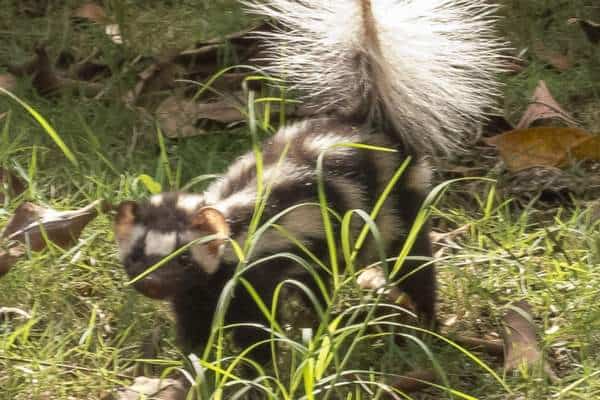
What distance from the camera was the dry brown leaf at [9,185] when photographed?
479 cm

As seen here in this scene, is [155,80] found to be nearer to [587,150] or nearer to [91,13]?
[91,13]

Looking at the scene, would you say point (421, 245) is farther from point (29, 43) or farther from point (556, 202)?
point (29, 43)

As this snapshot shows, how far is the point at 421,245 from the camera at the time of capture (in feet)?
14.1

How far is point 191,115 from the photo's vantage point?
5.57m

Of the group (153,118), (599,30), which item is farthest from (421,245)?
(599,30)

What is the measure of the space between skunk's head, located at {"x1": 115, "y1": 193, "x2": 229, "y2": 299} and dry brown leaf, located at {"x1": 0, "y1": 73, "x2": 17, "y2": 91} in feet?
6.27

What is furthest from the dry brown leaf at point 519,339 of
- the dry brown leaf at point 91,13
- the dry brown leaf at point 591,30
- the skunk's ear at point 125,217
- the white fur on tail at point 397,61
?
the dry brown leaf at point 91,13

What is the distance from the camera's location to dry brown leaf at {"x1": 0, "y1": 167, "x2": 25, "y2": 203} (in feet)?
15.7

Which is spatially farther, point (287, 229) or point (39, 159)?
point (39, 159)

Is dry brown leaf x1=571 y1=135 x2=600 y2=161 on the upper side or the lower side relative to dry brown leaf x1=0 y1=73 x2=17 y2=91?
lower

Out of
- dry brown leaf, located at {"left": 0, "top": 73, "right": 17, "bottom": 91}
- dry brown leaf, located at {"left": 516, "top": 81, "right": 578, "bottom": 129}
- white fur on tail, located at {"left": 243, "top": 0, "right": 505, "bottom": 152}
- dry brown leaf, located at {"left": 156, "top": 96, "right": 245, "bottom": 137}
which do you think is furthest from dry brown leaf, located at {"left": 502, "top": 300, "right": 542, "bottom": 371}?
dry brown leaf, located at {"left": 0, "top": 73, "right": 17, "bottom": 91}

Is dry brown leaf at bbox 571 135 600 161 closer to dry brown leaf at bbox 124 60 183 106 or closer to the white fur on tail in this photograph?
the white fur on tail

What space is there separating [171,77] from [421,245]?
2025 millimetres

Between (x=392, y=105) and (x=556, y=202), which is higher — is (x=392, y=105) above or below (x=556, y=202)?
above
